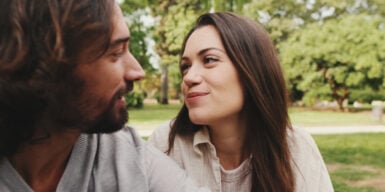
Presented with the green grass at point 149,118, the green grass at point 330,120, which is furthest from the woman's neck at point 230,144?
the green grass at point 330,120

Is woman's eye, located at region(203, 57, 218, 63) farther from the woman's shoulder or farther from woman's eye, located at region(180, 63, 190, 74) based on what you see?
the woman's shoulder

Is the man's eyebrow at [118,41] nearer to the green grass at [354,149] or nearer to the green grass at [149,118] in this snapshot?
the green grass at [354,149]

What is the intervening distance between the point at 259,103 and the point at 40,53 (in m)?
1.33

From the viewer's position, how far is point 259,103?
2.39m

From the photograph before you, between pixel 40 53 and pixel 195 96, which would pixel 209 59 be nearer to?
pixel 195 96

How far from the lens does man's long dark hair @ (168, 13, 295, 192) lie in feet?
7.61

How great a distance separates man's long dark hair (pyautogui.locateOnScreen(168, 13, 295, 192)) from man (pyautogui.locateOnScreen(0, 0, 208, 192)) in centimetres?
89

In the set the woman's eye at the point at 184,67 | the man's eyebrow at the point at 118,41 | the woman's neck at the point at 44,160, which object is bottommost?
the woman's neck at the point at 44,160

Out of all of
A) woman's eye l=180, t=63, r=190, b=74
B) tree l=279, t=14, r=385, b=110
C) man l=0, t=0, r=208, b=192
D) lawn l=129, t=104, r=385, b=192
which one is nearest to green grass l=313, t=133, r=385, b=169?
lawn l=129, t=104, r=385, b=192

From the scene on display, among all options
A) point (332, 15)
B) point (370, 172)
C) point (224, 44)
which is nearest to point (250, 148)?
point (224, 44)

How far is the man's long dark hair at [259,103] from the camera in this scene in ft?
7.61

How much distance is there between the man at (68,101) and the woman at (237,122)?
2.46 feet

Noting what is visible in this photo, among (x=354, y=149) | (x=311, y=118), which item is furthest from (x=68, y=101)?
(x=311, y=118)

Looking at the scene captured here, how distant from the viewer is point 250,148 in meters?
2.49
